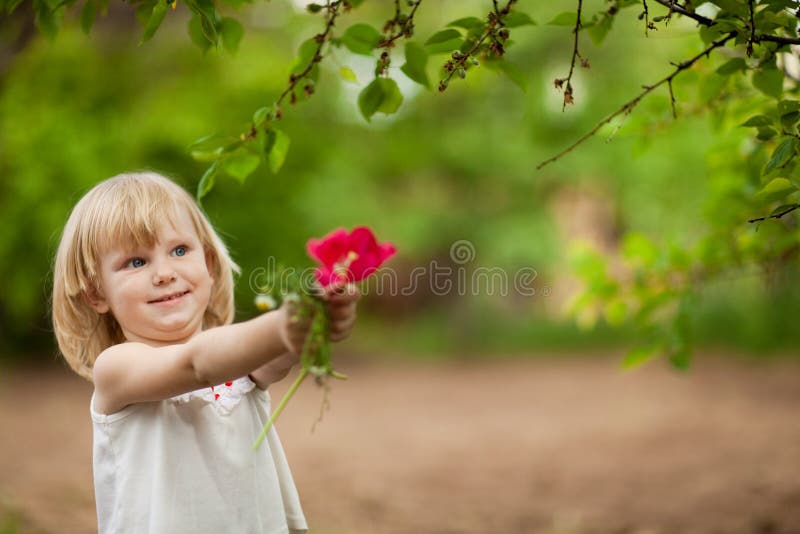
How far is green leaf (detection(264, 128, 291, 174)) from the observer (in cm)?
194

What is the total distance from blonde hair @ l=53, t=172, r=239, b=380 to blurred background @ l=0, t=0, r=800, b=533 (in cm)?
29

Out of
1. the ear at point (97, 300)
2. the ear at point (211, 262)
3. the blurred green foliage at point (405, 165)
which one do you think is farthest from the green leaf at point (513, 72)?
the blurred green foliage at point (405, 165)

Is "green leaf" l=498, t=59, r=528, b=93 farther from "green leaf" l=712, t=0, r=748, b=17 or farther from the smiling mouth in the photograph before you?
the smiling mouth

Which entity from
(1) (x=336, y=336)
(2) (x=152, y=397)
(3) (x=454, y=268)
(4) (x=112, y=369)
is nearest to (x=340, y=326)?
(1) (x=336, y=336)

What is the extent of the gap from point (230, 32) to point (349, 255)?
104cm

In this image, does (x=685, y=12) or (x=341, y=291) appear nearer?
(x=341, y=291)

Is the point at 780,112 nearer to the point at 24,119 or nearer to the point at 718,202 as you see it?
the point at 718,202

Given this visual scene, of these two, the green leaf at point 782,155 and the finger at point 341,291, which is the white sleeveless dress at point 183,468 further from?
the green leaf at point 782,155

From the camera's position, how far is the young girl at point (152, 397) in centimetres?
172

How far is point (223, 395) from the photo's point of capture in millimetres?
1817

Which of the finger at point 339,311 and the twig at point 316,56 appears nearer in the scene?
the finger at point 339,311

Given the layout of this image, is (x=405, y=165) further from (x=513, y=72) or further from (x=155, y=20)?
(x=155, y=20)

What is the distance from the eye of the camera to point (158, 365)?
61.0 inches

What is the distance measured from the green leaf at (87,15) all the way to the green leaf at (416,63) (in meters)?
0.88
